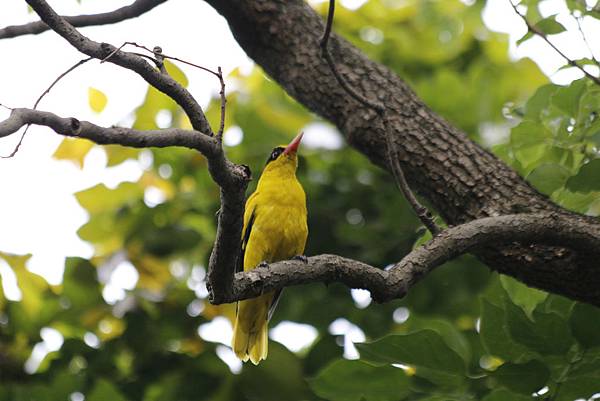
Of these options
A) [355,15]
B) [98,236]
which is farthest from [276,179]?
[355,15]

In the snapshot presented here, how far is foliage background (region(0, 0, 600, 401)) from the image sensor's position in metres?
3.59

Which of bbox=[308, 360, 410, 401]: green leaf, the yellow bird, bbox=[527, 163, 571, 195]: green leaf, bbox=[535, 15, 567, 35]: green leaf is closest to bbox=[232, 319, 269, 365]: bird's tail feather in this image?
the yellow bird

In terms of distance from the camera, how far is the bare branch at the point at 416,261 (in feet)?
9.64

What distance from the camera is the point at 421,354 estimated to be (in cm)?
320

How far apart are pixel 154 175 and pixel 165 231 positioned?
0.61 metres

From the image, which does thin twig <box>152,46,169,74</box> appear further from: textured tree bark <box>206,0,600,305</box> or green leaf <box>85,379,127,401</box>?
green leaf <box>85,379,127,401</box>

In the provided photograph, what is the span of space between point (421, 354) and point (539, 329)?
0.43 metres

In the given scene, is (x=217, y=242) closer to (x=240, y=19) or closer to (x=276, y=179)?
(x=240, y=19)

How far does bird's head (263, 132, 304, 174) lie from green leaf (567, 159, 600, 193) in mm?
2418

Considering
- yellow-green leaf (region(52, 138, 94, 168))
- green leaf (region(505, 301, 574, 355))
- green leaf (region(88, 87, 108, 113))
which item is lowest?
green leaf (region(505, 301, 574, 355))

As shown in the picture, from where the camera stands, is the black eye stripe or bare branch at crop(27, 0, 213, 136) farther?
the black eye stripe

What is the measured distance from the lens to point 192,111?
2584 millimetres

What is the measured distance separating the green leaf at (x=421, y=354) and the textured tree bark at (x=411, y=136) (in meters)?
0.57

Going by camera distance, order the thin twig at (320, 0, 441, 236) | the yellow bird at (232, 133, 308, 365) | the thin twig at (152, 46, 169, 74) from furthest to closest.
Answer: the yellow bird at (232, 133, 308, 365) → the thin twig at (320, 0, 441, 236) → the thin twig at (152, 46, 169, 74)
